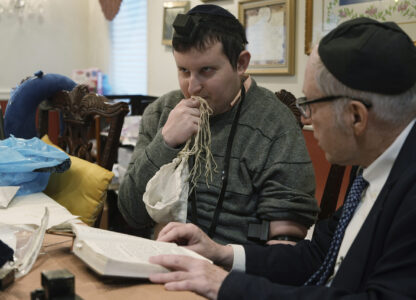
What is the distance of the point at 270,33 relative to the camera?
3.12 meters

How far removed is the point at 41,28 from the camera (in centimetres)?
536

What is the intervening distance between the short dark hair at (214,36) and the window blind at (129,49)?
3.28m

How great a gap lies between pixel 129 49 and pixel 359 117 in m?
4.34

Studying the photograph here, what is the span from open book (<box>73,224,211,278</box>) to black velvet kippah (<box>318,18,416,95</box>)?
19.8 inches

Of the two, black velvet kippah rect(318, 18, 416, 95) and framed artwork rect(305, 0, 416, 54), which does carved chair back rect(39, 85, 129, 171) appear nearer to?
black velvet kippah rect(318, 18, 416, 95)

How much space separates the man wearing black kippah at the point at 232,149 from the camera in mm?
1497

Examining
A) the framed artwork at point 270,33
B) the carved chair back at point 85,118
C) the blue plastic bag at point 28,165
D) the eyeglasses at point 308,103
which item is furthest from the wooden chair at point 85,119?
the framed artwork at point 270,33

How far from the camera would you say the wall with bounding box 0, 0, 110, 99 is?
5184 millimetres

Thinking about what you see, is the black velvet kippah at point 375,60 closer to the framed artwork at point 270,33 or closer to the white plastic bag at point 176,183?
the white plastic bag at point 176,183

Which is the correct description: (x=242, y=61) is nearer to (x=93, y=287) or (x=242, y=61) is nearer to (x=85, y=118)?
(x=85, y=118)

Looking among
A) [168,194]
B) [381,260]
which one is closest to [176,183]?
[168,194]

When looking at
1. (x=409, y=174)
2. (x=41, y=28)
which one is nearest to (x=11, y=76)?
(x=41, y=28)

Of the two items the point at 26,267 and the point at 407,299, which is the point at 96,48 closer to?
the point at 26,267

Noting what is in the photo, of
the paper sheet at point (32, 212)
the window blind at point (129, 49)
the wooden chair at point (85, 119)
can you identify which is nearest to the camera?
the paper sheet at point (32, 212)
